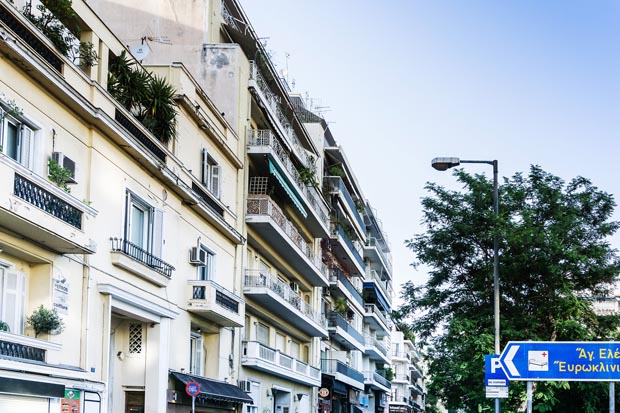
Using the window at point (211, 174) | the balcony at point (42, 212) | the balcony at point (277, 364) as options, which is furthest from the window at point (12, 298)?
the balcony at point (277, 364)

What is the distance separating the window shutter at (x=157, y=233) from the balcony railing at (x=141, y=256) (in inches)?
8.5

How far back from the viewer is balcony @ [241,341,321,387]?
3234 centimetres

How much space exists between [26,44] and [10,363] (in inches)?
209

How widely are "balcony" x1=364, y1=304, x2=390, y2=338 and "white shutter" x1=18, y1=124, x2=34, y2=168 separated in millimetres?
51493

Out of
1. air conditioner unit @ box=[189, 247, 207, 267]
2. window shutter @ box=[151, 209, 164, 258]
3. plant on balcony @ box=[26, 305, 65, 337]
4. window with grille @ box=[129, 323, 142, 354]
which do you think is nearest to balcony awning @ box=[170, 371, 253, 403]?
window with grille @ box=[129, 323, 142, 354]

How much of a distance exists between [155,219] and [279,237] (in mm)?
11666

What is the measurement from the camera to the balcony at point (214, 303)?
26031mm

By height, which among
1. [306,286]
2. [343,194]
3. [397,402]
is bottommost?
[397,402]

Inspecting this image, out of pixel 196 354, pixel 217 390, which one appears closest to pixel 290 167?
pixel 196 354

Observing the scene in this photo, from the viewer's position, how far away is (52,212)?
54.9 ft

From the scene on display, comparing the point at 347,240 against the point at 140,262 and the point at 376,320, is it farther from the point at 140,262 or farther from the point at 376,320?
the point at 140,262

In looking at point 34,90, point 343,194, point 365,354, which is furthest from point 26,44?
point 365,354

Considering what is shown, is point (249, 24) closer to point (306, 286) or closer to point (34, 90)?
point (306, 286)

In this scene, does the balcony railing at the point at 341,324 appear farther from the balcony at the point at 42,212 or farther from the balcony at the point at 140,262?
the balcony at the point at 42,212
